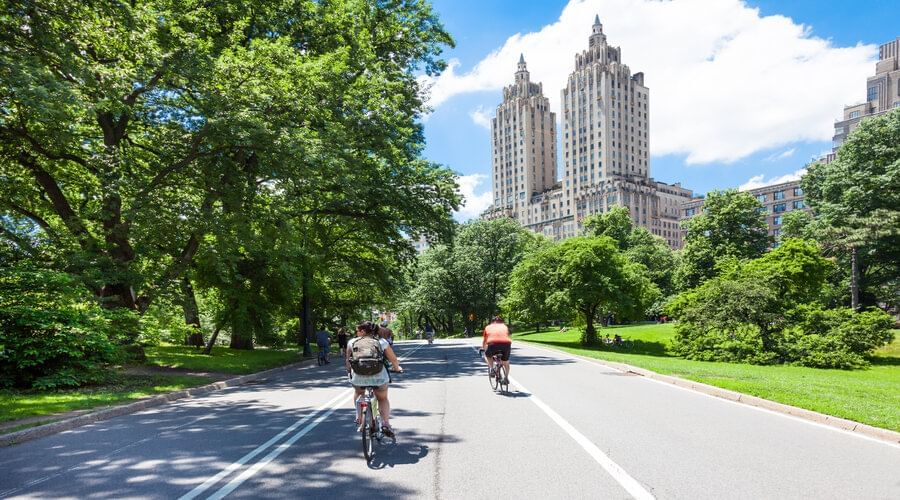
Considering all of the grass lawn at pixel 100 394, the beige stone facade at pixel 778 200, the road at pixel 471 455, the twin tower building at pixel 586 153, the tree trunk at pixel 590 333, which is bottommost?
the tree trunk at pixel 590 333

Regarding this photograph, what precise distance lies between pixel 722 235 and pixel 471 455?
190ft

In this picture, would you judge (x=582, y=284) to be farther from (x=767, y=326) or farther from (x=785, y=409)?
(x=785, y=409)

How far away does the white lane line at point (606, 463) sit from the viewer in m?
4.93

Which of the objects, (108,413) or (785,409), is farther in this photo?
(108,413)

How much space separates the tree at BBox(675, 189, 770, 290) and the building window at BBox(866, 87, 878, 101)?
340ft

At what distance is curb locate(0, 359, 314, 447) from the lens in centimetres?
796

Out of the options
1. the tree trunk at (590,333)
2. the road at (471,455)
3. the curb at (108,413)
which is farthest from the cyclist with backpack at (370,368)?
the tree trunk at (590,333)

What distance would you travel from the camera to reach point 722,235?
187 ft

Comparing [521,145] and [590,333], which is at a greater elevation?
[521,145]

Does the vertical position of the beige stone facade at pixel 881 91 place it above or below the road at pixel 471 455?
above

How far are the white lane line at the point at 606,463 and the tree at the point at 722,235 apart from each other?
171 feet

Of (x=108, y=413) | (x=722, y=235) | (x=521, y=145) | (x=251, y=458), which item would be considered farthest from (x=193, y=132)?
(x=521, y=145)

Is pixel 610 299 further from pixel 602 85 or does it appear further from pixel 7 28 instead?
pixel 602 85

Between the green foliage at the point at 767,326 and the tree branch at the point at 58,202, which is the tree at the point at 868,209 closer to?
the green foliage at the point at 767,326
